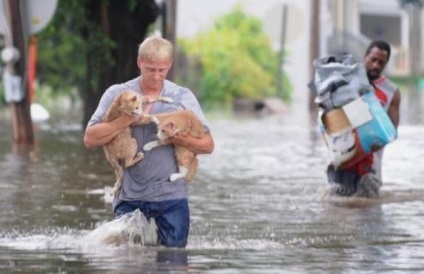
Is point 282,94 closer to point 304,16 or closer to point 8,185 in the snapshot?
point 304,16

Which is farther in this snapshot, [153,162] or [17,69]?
[17,69]

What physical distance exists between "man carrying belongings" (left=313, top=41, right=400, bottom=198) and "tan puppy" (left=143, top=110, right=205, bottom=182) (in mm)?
4492

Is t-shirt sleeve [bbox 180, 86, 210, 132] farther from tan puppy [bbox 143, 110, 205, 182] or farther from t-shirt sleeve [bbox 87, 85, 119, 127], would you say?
t-shirt sleeve [bbox 87, 85, 119, 127]

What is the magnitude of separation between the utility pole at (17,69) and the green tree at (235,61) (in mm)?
23839

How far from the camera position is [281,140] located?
84.2 ft

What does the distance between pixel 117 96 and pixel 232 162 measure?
34.9ft

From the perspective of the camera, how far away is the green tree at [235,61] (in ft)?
155

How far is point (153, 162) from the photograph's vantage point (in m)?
9.95

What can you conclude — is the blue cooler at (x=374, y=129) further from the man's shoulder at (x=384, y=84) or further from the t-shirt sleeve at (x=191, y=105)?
the t-shirt sleeve at (x=191, y=105)

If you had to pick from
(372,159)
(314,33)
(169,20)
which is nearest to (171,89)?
(372,159)

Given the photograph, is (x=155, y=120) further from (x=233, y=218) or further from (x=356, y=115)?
(x=356, y=115)

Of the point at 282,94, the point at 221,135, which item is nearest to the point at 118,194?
the point at 221,135

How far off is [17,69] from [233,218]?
374 inches

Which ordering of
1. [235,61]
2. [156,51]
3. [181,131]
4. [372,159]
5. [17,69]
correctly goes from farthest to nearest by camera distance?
1. [235,61]
2. [17,69]
3. [372,159]
4. [181,131]
5. [156,51]
